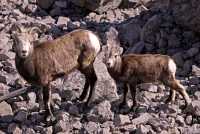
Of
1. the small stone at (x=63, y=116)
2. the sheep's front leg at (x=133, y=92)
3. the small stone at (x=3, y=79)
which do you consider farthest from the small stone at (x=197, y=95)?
the small stone at (x=3, y=79)

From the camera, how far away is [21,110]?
12.1 meters

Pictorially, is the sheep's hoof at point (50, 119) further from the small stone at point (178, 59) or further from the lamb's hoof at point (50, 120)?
the small stone at point (178, 59)

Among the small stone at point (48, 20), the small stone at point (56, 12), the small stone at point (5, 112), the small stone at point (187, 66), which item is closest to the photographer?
the small stone at point (5, 112)

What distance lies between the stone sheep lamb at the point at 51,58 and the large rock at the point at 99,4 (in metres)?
4.43

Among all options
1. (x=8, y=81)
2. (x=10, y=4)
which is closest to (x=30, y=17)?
(x=10, y=4)

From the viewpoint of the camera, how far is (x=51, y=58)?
1161cm

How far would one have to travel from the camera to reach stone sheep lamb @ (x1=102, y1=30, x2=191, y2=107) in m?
11.7

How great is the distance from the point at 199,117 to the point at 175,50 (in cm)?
273

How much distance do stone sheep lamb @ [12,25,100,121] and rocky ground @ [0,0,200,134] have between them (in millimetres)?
438

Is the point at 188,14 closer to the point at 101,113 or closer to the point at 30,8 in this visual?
the point at 101,113

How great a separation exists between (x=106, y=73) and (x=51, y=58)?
149cm

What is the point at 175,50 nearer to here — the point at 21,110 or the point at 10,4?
the point at 21,110

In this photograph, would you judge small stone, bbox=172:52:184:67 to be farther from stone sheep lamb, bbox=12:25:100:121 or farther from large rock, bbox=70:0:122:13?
large rock, bbox=70:0:122:13

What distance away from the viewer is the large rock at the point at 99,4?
16250 mm
